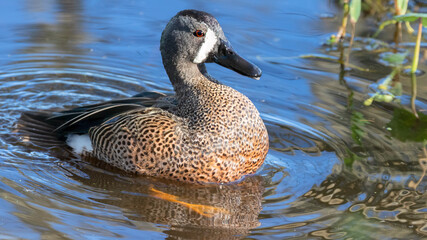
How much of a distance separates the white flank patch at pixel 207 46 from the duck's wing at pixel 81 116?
1.64 ft

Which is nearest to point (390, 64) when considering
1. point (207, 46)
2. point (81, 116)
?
point (207, 46)

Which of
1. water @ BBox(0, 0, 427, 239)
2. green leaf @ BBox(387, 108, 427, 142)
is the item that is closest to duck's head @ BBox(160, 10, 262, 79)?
water @ BBox(0, 0, 427, 239)

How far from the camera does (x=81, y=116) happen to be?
6.02 m

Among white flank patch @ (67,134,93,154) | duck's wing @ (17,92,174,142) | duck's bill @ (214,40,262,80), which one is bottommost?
white flank patch @ (67,134,93,154)

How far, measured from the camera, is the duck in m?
5.31

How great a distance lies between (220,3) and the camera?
10.0 metres

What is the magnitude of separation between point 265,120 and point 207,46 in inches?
54.2

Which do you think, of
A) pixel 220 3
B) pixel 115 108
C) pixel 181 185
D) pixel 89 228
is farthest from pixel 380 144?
pixel 220 3

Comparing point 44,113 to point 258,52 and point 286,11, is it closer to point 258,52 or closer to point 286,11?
point 258,52

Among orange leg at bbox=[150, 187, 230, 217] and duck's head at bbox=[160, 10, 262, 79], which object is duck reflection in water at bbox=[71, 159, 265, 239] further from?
duck's head at bbox=[160, 10, 262, 79]

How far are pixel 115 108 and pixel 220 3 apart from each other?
4579 millimetres

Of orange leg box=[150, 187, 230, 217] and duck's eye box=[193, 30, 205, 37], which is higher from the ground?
duck's eye box=[193, 30, 205, 37]

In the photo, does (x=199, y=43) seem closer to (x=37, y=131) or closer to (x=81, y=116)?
(x=81, y=116)

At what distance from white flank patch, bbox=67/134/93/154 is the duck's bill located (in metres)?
1.44
